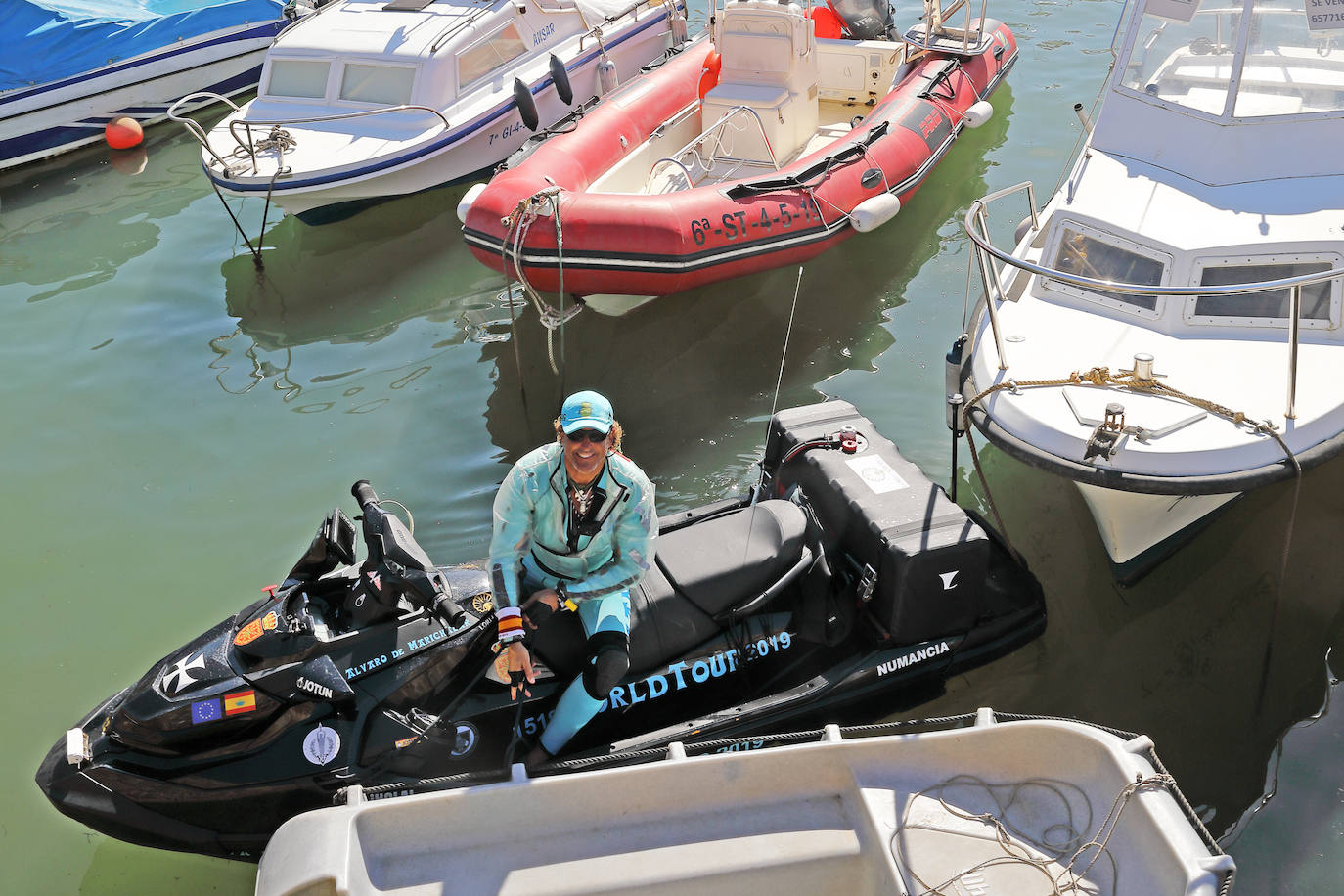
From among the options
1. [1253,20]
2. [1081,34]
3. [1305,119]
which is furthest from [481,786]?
[1081,34]

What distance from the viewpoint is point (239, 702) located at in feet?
10.8

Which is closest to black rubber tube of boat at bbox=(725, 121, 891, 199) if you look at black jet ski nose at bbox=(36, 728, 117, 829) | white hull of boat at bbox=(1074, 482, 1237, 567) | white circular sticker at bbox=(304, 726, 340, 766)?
white hull of boat at bbox=(1074, 482, 1237, 567)

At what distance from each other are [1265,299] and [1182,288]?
20.0 inches

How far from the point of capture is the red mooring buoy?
397 inches

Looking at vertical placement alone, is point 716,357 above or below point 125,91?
below

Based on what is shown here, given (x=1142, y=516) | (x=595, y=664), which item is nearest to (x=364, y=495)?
(x=595, y=664)

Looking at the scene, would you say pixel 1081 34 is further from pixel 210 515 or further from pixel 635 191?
pixel 210 515

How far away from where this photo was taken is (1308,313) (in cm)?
478

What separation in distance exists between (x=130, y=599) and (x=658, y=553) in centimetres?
290

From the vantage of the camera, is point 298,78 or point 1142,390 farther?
point 298,78

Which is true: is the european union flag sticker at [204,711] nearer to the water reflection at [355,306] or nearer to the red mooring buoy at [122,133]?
the water reflection at [355,306]

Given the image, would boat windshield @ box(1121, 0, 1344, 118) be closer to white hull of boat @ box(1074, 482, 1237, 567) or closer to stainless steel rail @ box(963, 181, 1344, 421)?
stainless steel rail @ box(963, 181, 1344, 421)

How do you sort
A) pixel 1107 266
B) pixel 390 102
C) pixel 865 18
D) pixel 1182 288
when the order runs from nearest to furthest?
pixel 1182 288
pixel 1107 266
pixel 390 102
pixel 865 18

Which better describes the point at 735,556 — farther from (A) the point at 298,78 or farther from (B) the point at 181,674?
(A) the point at 298,78
